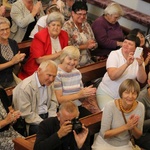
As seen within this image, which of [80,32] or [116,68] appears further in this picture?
[80,32]

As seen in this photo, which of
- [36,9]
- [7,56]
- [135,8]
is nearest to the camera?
[7,56]

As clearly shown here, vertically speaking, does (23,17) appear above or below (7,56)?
above

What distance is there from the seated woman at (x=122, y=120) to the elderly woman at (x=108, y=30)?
4.80 ft

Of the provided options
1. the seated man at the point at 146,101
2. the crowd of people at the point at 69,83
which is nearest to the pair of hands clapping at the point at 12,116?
the crowd of people at the point at 69,83

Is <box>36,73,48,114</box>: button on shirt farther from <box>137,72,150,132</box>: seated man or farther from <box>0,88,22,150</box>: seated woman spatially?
<box>137,72,150,132</box>: seated man

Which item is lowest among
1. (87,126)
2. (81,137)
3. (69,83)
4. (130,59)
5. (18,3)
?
(87,126)

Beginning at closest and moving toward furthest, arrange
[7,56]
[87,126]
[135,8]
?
[87,126] < [7,56] < [135,8]

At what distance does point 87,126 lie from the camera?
329 cm

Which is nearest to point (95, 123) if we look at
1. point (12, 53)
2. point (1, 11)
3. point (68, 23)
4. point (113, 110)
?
point (113, 110)

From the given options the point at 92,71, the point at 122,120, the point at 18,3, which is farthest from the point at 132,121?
the point at 18,3

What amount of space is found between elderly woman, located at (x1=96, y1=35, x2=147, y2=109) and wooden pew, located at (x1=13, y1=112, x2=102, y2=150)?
411 mm

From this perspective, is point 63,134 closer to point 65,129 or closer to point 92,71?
point 65,129

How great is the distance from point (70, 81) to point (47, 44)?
0.56 metres

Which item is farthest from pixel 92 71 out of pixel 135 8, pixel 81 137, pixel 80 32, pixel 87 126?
pixel 135 8
